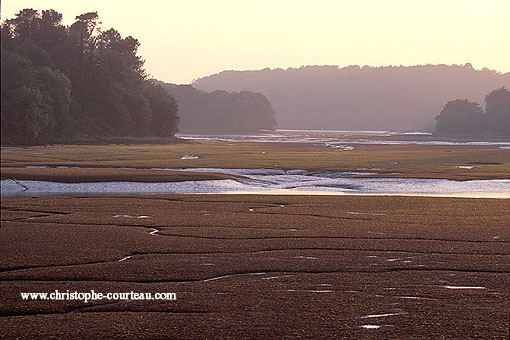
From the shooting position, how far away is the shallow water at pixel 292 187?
4638cm

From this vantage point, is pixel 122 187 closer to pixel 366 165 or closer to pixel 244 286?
pixel 366 165

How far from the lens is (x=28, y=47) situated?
121 metres

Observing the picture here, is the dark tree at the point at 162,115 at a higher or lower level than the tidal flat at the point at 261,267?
higher

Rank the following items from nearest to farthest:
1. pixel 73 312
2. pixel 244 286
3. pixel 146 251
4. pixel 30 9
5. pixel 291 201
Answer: pixel 73 312 < pixel 244 286 < pixel 146 251 < pixel 291 201 < pixel 30 9

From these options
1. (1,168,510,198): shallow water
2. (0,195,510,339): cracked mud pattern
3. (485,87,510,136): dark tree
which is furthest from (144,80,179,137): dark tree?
(0,195,510,339): cracked mud pattern

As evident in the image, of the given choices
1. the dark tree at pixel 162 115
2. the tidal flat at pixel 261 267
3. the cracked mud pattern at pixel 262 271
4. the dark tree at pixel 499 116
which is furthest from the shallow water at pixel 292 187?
the dark tree at pixel 499 116

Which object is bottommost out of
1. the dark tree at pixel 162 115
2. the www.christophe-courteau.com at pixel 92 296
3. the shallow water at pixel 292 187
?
the shallow water at pixel 292 187

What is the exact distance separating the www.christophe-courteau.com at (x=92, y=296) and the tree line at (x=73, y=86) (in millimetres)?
84468

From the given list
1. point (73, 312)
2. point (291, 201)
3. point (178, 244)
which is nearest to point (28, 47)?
point (291, 201)

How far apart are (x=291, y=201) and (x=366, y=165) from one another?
30.7 meters

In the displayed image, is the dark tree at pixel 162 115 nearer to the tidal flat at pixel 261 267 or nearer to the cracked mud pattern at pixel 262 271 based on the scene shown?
the tidal flat at pixel 261 267

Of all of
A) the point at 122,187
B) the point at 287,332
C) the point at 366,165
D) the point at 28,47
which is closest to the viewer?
the point at 287,332

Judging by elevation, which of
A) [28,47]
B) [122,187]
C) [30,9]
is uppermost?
[30,9]

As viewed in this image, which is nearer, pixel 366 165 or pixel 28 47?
pixel 366 165
